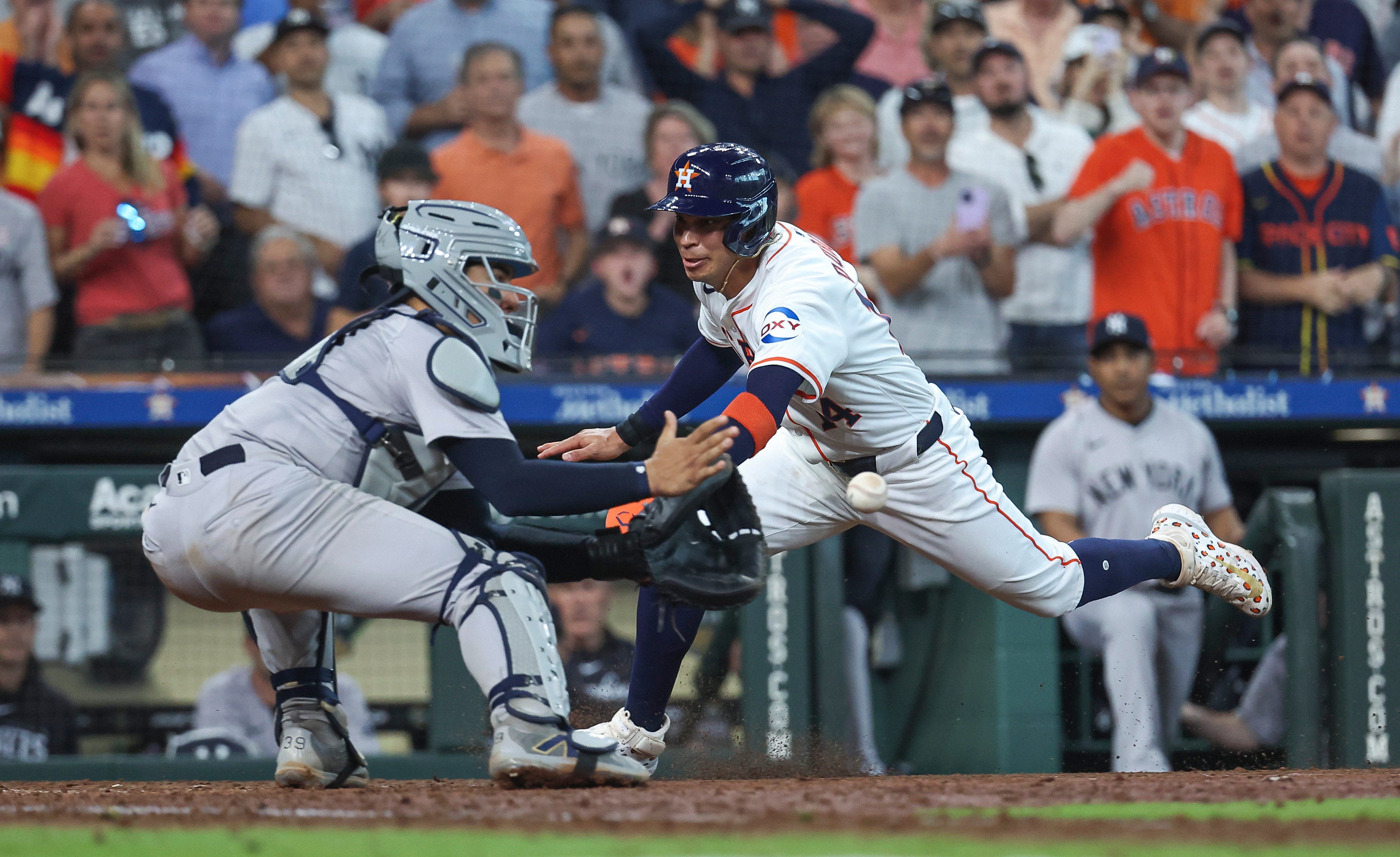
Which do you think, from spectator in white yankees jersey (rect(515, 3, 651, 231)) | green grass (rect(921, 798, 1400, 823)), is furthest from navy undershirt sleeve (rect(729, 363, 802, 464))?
spectator in white yankees jersey (rect(515, 3, 651, 231))

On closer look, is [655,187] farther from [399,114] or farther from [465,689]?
[465,689]

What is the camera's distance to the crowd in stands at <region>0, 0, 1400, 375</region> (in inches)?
281

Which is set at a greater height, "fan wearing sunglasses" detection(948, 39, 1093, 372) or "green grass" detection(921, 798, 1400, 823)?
"fan wearing sunglasses" detection(948, 39, 1093, 372)

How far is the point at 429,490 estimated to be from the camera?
4117 millimetres

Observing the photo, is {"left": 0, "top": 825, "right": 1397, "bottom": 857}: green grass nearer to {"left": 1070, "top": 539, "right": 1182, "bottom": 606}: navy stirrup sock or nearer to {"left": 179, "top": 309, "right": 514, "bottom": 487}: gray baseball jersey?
{"left": 179, "top": 309, "right": 514, "bottom": 487}: gray baseball jersey

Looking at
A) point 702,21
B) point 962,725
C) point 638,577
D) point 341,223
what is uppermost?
point 702,21

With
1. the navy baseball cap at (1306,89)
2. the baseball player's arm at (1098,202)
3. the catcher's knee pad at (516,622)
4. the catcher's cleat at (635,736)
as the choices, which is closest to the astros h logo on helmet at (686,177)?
the catcher's knee pad at (516,622)

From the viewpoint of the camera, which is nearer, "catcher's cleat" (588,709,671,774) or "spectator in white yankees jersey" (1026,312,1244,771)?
"catcher's cleat" (588,709,671,774)

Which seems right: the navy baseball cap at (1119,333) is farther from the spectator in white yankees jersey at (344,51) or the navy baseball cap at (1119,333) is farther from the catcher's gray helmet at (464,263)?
the spectator in white yankees jersey at (344,51)

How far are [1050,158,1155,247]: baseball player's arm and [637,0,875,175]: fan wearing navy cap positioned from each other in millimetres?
1470

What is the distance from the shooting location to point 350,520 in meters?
3.74

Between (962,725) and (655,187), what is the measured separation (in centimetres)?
316

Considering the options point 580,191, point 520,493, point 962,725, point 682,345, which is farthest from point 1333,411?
point 520,493

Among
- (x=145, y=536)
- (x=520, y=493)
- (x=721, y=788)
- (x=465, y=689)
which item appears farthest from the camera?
(x=465, y=689)
